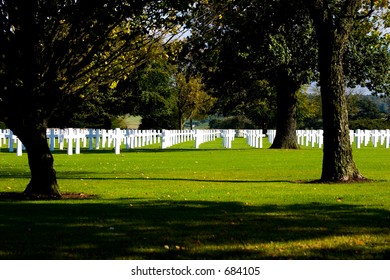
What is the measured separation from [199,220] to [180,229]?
96 cm

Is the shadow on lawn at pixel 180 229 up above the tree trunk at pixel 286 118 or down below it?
below

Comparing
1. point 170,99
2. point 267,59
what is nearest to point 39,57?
point 267,59

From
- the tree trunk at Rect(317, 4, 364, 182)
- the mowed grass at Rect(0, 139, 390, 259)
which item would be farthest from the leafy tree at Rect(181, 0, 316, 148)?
the mowed grass at Rect(0, 139, 390, 259)

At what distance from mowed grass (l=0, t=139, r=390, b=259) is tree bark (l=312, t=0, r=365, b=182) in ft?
3.17

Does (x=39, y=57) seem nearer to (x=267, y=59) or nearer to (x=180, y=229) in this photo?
(x=180, y=229)

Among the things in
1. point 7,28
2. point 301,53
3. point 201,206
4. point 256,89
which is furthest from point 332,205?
→ point 256,89

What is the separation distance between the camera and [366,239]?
855 cm

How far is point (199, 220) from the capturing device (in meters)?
10.2

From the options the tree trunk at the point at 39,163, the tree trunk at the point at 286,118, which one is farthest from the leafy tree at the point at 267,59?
the tree trunk at the point at 39,163

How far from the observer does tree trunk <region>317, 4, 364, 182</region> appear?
717 inches

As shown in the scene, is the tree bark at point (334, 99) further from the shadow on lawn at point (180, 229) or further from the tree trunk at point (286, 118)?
the tree trunk at point (286, 118)

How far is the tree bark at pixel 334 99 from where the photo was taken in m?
18.2

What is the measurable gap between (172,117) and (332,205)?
81.6 meters

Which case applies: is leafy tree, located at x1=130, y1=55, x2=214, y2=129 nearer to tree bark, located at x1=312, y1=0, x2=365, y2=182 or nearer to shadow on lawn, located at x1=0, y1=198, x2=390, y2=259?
tree bark, located at x1=312, y1=0, x2=365, y2=182
